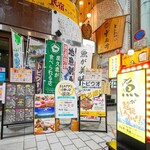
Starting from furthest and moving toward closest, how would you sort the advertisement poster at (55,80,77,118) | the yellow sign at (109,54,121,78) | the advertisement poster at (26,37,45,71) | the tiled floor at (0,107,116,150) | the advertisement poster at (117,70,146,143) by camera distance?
the advertisement poster at (26,37,45,71)
the yellow sign at (109,54,121,78)
the advertisement poster at (55,80,77,118)
the tiled floor at (0,107,116,150)
the advertisement poster at (117,70,146,143)

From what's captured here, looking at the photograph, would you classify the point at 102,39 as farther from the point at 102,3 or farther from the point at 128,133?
the point at 128,133

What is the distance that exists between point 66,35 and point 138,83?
544cm

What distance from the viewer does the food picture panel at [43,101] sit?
3947 mm

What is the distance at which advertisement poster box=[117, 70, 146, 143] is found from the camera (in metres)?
1.91

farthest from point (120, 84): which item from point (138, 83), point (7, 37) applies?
point (7, 37)

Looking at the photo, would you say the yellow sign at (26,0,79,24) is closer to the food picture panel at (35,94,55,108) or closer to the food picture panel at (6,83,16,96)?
the food picture panel at (6,83,16,96)

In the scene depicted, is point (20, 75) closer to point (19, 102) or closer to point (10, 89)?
point (10, 89)

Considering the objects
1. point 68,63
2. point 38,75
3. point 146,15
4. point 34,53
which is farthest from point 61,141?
point 146,15

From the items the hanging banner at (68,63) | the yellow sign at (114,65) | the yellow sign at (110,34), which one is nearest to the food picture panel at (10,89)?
the hanging banner at (68,63)

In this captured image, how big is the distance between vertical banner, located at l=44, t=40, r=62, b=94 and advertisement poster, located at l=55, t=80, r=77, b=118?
1065 mm

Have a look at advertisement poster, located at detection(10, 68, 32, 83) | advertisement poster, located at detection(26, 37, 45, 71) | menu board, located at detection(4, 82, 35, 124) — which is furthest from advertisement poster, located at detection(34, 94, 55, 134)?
advertisement poster, located at detection(26, 37, 45, 71)

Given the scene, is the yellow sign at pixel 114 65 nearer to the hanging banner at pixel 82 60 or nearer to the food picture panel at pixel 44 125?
the hanging banner at pixel 82 60

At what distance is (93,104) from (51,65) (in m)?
2.04

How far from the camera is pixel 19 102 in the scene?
4.02 m
